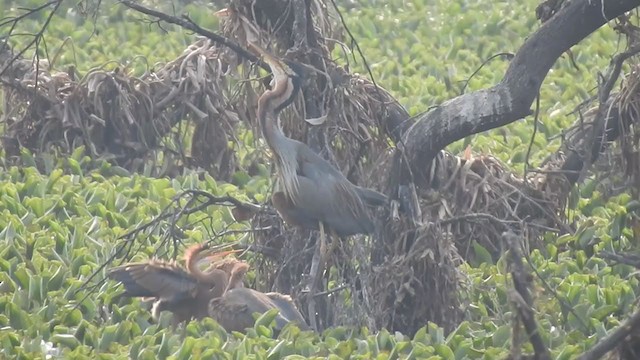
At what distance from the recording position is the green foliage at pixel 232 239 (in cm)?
729

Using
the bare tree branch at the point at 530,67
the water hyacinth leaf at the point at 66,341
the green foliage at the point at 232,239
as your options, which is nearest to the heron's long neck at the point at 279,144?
the green foliage at the point at 232,239

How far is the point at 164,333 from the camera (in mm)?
7430

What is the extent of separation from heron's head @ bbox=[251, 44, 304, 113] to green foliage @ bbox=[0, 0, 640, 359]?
3.42ft

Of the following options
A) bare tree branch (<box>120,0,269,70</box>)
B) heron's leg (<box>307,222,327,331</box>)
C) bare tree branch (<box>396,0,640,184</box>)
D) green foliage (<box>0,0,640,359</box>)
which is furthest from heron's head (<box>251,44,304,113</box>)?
green foliage (<box>0,0,640,359</box>)

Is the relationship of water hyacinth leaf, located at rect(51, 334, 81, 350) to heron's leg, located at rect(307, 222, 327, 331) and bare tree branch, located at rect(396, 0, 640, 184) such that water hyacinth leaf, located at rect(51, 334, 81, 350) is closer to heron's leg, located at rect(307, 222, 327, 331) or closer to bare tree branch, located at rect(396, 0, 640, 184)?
heron's leg, located at rect(307, 222, 327, 331)

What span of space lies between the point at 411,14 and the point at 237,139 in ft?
20.1

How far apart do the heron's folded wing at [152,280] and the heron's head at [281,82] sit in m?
1.13

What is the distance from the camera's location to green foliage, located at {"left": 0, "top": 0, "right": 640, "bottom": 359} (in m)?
7.29

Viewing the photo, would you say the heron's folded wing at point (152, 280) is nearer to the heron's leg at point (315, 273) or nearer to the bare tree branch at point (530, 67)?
the heron's leg at point (315, 273)

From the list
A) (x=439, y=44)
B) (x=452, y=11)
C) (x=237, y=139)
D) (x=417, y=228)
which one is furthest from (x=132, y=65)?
(x=417, y=228)

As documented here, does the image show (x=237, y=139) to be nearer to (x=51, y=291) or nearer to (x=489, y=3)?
(x=51, y=291)

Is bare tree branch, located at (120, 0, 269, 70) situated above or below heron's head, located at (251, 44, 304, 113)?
above

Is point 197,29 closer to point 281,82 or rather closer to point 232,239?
point 281,82

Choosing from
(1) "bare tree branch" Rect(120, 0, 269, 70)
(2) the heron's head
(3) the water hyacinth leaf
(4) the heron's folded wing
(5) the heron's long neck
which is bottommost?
(3) the water hyacinth leaf
